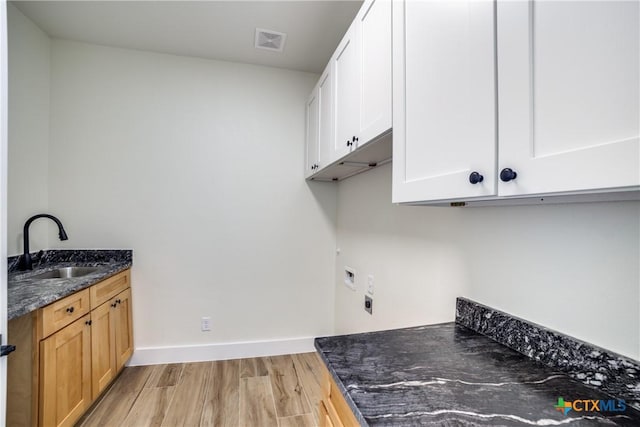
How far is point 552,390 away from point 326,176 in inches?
82.7

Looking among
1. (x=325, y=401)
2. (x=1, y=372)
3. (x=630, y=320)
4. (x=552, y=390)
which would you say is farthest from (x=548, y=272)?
(x=1, y=372)

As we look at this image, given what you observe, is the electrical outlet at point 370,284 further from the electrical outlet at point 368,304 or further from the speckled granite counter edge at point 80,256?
the speckled granite counter edge at point 80,256

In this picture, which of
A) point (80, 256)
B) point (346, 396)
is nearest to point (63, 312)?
point (80, 256)

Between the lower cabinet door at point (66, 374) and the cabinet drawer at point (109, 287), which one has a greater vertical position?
the cabinet drawer at point (109, 287)

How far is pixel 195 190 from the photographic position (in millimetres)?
2611

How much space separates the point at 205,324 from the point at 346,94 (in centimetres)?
226

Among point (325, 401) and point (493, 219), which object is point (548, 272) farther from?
point (325, 401)

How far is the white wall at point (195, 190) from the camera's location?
2426 mm

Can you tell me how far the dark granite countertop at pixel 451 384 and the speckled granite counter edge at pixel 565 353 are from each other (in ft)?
0.07

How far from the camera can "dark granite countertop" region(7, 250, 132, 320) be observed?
4.47 ft

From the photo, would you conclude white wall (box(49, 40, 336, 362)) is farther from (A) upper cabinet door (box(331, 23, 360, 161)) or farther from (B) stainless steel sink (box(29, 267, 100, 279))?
(A) upper cabinet door (box(331, 23, 360, 161))

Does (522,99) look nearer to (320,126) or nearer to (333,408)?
(333,408)

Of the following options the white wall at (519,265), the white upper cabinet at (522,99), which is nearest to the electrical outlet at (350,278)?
the white wall at (519,265)

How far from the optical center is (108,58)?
246cm
